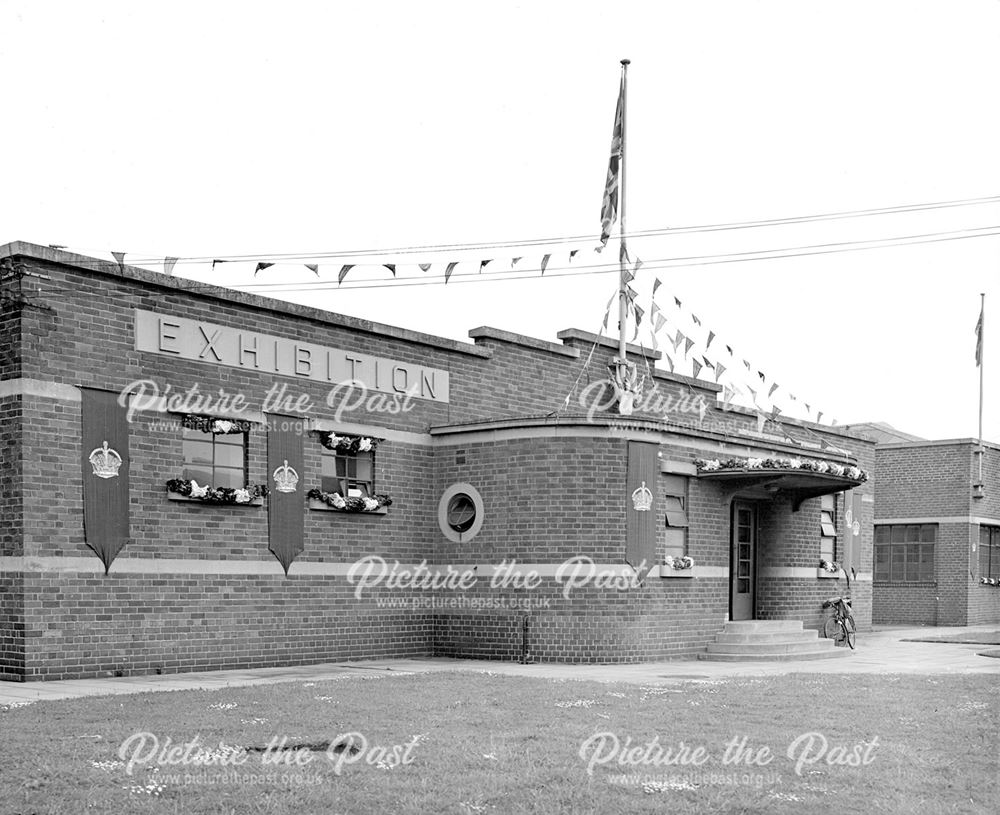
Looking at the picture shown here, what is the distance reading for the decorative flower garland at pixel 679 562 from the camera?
728 inches

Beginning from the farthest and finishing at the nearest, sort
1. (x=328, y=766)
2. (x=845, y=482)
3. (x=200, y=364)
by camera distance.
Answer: (x=845, y=482) < (x=200, y=364) < (x=328, y=766)

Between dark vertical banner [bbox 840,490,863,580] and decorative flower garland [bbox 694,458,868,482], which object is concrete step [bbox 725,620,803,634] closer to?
decorative flower garland [bbox 694,458,868,482]

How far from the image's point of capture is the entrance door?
832 inches

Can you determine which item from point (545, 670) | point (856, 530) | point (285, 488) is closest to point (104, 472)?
point (285, 488)

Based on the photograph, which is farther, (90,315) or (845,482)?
(845,482)

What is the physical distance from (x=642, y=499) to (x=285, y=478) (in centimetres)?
540

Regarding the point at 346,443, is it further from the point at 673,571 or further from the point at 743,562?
the point at 743,562

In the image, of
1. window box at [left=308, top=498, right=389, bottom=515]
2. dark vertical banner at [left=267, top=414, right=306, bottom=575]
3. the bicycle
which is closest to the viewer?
dark vertical banner at [left=267, top=414, right=306, bottom=575]

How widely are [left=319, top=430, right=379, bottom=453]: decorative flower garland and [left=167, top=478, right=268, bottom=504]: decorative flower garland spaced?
1.34 meters

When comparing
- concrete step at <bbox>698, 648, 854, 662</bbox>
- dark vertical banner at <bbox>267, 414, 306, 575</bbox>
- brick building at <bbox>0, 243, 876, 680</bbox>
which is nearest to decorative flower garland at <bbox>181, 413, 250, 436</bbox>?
brick building at <bbox>0, 243, 876, 680</bbox>

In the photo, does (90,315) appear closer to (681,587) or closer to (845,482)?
(681,587)

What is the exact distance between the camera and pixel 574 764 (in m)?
8.36

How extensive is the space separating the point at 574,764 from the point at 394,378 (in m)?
10.7

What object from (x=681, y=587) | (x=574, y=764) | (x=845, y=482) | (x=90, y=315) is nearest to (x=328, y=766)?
(x=574, y=764)
